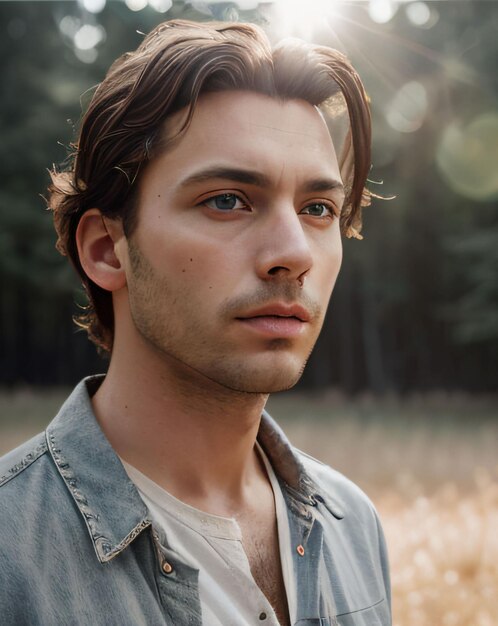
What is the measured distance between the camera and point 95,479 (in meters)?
2.17

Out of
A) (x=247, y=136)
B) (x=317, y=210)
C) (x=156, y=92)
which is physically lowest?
(x=317, y=210)

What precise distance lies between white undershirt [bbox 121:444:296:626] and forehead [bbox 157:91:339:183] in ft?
3.22

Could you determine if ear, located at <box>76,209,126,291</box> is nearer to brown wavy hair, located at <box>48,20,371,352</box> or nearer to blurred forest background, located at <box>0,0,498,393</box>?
brown wavy hair, located at <box>48,20,371,352</box>

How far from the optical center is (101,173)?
2.61 m

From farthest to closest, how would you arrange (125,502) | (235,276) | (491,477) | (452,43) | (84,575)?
(452,43) < (491,477) < (235,276) < (125,502) < (84,575)

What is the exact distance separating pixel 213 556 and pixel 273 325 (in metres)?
0.69

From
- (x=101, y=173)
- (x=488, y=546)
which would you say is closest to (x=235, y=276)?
(x=101, y=173)

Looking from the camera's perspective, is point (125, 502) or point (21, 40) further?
point (21, 40)

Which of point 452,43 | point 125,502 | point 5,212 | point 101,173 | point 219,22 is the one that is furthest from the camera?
point 5,212

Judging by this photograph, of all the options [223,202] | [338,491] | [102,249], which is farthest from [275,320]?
[338,491]

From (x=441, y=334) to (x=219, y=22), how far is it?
28.0m

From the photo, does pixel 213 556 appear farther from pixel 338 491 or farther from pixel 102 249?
pixel 102 249

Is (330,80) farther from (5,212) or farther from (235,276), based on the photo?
(5,212)

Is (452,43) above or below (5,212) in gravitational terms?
above
